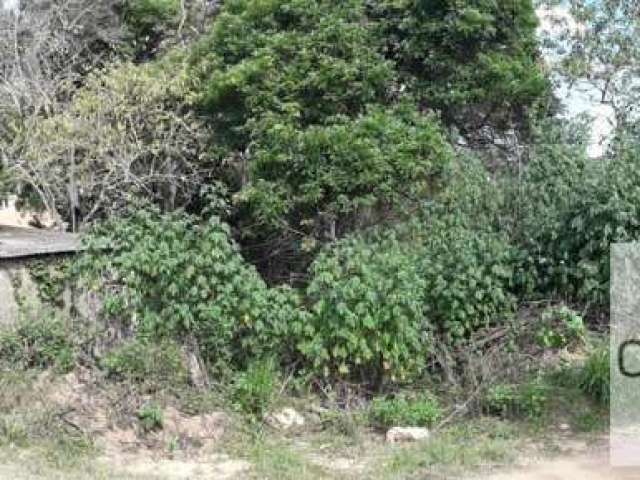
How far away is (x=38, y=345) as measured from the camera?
22.6 feet

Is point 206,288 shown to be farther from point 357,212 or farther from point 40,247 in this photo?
point 357,212

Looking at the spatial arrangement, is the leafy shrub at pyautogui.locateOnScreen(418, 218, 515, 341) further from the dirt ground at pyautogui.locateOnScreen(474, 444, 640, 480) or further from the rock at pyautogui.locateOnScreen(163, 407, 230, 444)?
the rock at pyautogui.locateOnScreen(163, 407, 230, 444)

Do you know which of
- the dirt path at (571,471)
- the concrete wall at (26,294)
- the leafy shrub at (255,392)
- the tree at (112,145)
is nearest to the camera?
the dirt path at (571,471)

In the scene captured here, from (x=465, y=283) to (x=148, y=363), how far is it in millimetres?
2770

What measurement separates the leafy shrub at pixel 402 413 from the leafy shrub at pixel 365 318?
318 millimetres

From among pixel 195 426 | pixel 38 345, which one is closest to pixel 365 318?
pixel 195 426

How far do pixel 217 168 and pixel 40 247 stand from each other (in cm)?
366

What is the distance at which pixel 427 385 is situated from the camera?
7121 millimetres

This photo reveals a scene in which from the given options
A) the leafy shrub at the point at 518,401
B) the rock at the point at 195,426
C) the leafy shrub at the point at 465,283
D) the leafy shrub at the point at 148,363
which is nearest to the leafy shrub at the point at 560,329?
the leafy shrub at the point at 465,283

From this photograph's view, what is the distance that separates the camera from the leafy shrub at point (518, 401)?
21.5 feet

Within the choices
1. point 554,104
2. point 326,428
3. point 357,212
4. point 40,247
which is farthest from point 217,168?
point 326,428

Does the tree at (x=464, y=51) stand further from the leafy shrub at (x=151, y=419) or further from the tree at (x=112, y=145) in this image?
the leafy shrub at (x=151, y=419)

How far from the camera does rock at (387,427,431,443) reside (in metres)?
6.19

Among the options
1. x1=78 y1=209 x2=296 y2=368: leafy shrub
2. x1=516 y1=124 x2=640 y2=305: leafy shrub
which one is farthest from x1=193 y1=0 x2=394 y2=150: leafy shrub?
x1=78 y1=209 x2=296 y2=368: leafy shrub
